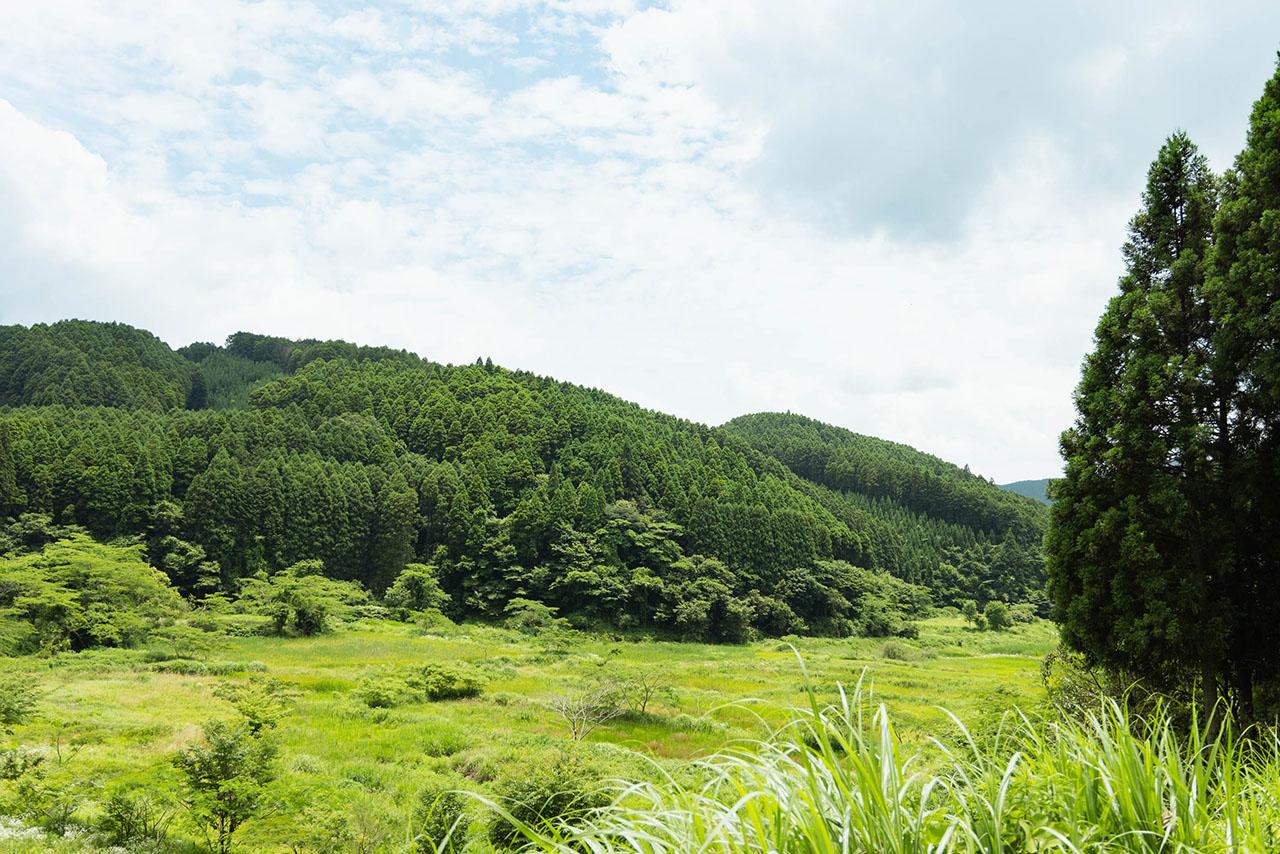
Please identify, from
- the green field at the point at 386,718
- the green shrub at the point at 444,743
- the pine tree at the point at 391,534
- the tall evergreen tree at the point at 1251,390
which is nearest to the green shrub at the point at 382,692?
the green field at the point at 386,718

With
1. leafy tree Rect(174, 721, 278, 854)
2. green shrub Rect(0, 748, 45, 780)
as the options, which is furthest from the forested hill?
leafy tree Rect(174, 721, 278, 854)

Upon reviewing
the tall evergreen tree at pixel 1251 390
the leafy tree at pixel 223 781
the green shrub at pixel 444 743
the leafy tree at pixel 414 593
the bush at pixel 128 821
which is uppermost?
the tall evergreen tree at pixel 1251 390

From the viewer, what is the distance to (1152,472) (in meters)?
10.4

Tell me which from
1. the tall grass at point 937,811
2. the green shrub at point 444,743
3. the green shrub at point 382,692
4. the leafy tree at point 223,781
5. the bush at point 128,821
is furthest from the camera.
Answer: the green shrub at point 382,692

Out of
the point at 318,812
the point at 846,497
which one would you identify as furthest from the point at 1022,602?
the point at 318,812

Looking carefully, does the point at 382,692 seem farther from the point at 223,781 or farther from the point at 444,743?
the point at 223,781

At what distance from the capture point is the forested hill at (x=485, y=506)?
56.0m

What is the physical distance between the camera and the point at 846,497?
111 m

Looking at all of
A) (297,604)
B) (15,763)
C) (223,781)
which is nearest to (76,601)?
(297,604)

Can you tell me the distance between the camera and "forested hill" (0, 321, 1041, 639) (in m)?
56.0

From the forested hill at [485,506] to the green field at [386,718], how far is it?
62.5 feet

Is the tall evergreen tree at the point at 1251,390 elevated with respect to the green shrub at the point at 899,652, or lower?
elevated

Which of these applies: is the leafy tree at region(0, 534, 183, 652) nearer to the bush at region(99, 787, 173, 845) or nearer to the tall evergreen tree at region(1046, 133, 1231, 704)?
the bush at region(99, 787, 173, 845)

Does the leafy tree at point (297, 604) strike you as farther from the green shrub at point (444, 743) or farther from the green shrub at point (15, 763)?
the green shrub at point (15, 763)
